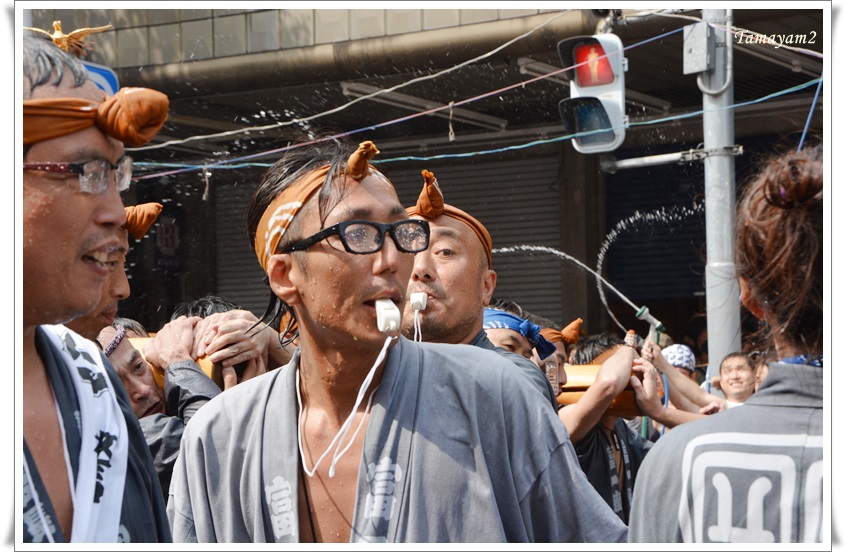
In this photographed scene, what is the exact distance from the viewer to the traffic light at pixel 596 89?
6688mm

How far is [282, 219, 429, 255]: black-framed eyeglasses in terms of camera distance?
2232mm

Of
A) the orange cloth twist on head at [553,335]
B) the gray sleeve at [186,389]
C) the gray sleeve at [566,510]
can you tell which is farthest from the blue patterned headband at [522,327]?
the gray sleeve at [566,510]

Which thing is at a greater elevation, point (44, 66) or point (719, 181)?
point (719, 181)

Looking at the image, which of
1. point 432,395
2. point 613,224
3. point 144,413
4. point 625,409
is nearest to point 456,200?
point 613,224

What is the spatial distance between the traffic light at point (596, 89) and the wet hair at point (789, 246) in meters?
5.11

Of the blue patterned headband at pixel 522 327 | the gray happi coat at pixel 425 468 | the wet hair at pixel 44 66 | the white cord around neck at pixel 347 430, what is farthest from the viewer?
the blue patterned headband at pixel 522 327

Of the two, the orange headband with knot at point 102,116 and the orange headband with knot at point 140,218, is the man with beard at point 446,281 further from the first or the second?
the orange headband with knot at point 102,116

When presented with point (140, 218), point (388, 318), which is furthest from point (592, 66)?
point (388, 318)

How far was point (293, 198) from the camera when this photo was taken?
2367mm

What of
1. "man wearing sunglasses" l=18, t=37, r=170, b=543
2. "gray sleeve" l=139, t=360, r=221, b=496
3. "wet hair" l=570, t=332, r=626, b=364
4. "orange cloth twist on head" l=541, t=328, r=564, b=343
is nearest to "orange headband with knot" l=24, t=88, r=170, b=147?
"man wearing sunglasses" l=18, t=37, r=170, b=543

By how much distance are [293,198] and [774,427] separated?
1.26 meters

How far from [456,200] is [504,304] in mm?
6770

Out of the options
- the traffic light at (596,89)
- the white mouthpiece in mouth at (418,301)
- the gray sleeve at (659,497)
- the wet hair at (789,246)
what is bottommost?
the gray sleeve at (659,497)

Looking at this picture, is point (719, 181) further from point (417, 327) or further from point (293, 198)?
point (293, 198)
